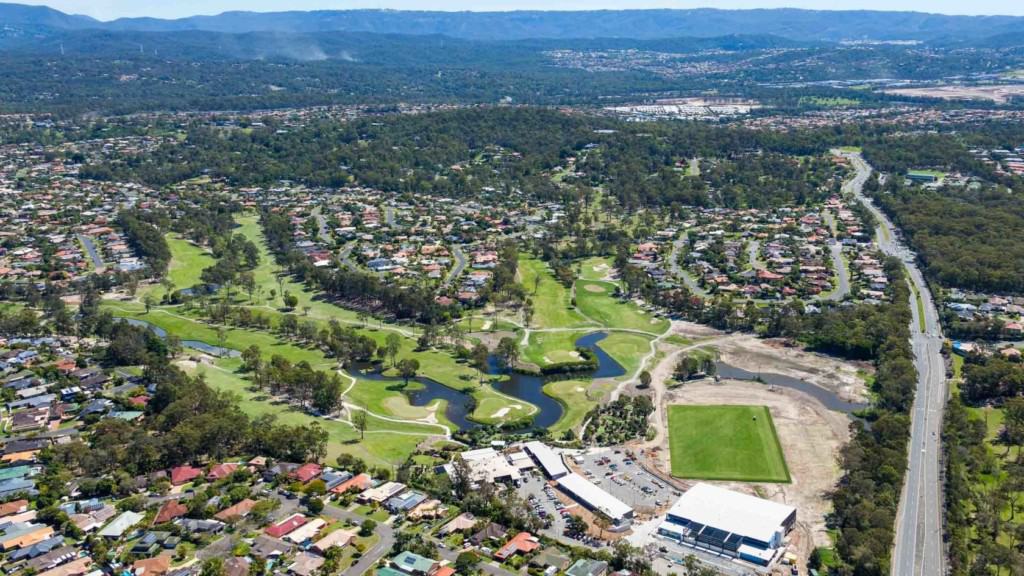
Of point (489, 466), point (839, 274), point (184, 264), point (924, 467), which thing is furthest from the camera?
point (184, 264)

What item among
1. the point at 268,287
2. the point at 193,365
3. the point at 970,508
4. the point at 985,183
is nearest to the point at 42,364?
the point at 193,365

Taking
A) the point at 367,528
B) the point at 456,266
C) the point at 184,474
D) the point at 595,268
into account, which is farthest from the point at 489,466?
the point at 595,268

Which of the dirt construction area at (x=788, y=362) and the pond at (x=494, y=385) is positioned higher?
the dirt construction area at (x=788, y=362)

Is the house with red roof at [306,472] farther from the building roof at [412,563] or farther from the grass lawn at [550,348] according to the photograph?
the grass lawn at [550,348]

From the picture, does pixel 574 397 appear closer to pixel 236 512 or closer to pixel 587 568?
pixel 587 568

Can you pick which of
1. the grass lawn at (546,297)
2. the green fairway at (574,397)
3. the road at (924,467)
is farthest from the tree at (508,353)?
the road at (924,467)

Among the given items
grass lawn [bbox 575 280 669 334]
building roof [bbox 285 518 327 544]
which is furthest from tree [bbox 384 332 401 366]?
building roof [bbox 285 518 327 544]
